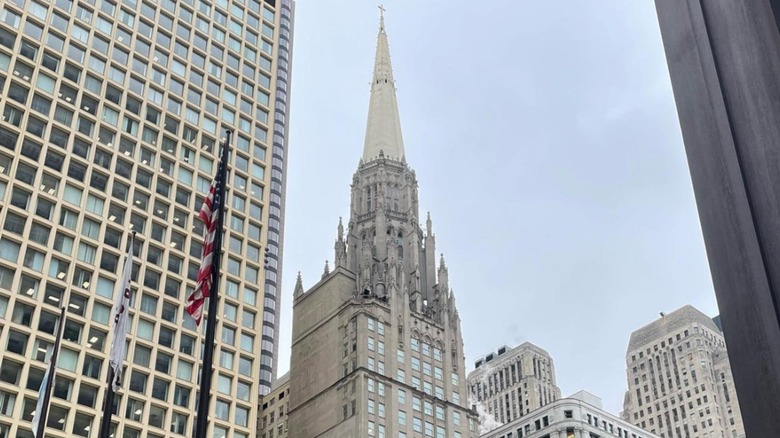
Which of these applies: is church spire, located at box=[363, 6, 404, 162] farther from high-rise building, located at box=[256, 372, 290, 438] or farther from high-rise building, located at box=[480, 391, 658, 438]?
high-rise building, located at box=[480, 391, 658, 438]

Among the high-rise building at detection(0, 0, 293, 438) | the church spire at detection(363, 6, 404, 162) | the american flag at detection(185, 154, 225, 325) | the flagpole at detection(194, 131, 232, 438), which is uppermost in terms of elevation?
the church spire at detection(363, 6, 404, 162)

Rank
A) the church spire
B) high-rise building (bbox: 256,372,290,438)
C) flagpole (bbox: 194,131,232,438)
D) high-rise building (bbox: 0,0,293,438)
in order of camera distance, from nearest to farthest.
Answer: flagpole (bbox: 194,131,232,438)
high-rise building (bbox: 0,0,293,438)
high-rise building (bbox: 256,372,290,438)
the church spire

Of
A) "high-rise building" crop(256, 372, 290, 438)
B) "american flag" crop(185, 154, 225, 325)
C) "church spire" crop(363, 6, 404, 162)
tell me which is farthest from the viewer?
"church spire" crop(363, 6, 404, 162)

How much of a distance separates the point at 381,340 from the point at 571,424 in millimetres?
37759

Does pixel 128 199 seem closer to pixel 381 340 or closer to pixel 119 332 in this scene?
pixel 381 340

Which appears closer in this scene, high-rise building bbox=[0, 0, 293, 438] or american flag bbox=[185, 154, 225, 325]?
american flag bbox=[185, 154, 225, 325]

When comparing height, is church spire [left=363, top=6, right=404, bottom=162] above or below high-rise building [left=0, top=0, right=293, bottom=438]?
above

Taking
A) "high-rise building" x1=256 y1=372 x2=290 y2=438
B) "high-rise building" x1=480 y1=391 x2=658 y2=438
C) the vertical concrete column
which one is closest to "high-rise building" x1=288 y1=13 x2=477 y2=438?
"high-rise building" x1=256 y1=372 x2=290 y2=438

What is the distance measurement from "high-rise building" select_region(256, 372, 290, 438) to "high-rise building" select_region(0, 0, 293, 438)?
50.3 meters

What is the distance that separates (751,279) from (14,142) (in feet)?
270

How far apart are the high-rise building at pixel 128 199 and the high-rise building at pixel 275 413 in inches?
1979

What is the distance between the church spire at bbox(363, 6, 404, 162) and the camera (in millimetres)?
173875

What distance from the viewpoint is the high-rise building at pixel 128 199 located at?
248 feet

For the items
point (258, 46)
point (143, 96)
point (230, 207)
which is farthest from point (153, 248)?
point (258, 46)
